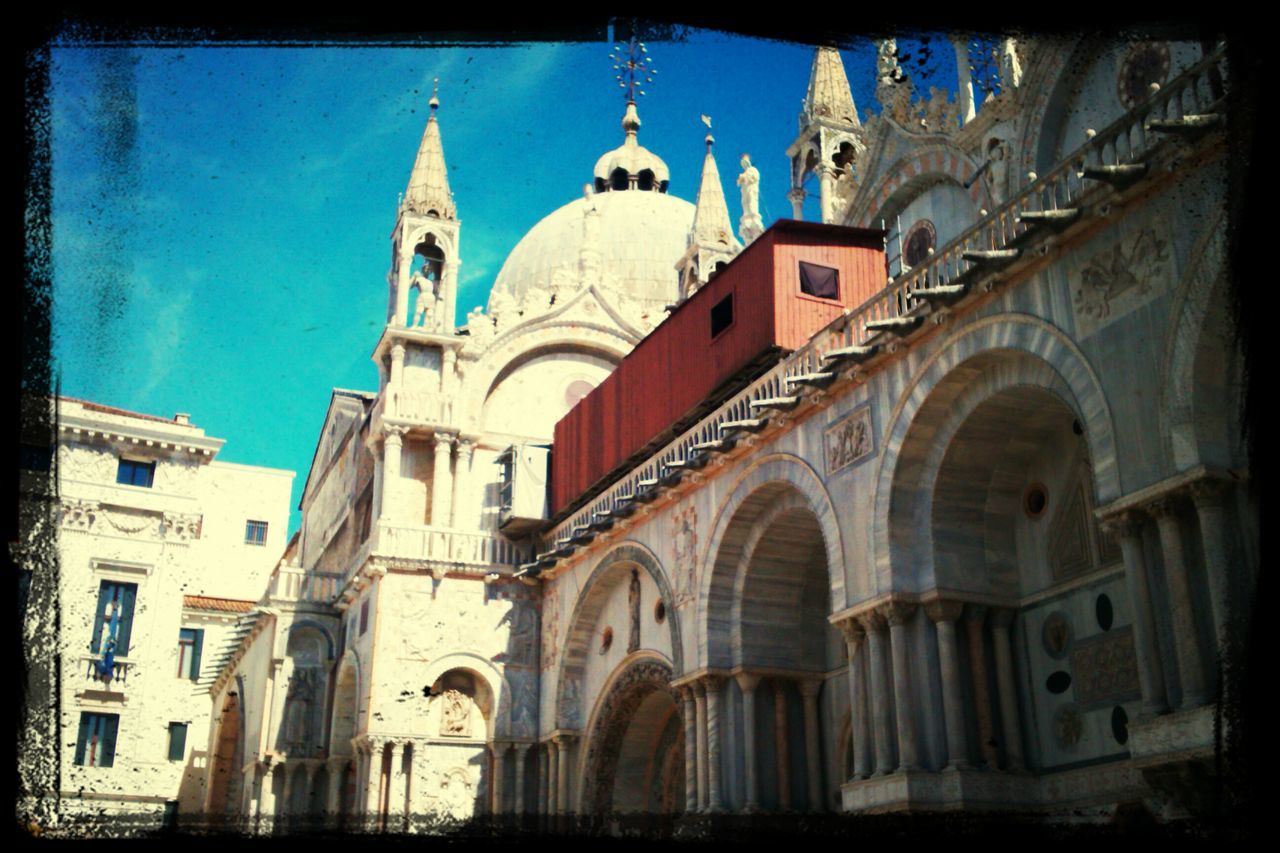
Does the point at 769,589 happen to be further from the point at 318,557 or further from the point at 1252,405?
the point at 318,557

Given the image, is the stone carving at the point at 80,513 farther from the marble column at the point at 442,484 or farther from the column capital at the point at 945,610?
the column capital at the point at 945,610

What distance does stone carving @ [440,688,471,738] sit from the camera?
3136 centimetres

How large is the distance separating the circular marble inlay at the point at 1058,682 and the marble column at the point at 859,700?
273 cm

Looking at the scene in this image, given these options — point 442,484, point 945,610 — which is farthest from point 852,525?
point 442,484

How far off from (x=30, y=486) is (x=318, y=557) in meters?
40.7

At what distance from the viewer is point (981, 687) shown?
18562mm

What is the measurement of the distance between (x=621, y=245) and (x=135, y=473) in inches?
1225

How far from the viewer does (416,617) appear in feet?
103

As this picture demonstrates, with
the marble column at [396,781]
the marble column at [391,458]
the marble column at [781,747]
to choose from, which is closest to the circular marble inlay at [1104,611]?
the marble column at [781,747]

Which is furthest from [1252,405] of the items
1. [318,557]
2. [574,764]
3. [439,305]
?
[318,557]

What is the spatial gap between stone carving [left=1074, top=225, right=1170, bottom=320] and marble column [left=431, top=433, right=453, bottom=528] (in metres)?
20.8

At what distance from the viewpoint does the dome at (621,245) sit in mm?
59781

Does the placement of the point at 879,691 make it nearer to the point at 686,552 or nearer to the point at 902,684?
the point at 902,684

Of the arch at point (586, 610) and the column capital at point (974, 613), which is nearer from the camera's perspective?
the column capital at point (974, 613)
